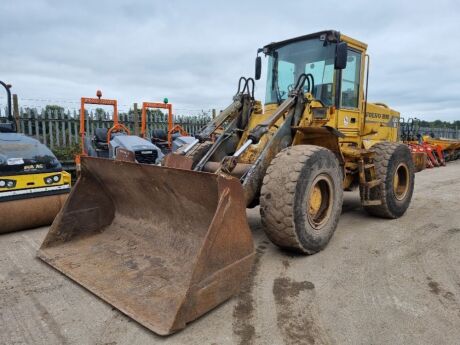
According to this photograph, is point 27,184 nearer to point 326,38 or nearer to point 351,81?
point 326,38

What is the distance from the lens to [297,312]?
2.81 meters

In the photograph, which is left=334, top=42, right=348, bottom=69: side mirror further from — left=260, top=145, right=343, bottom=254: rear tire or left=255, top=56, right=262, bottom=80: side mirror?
left=255, top=56, right=262, bottom=80: side mirror

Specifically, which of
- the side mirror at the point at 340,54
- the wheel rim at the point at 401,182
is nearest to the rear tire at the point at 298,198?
the side mirror at the point at 340,54

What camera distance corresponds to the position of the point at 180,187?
10.7ft

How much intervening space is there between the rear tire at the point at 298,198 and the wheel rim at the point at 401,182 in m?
2.14

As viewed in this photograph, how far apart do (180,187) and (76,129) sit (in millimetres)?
8055

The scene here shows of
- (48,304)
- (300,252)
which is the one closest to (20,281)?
(48,304)

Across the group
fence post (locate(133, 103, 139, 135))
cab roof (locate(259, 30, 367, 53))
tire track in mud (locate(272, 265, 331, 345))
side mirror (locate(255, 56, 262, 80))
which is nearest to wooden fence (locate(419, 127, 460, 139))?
fence post (locate(133, 103, 139, 135))

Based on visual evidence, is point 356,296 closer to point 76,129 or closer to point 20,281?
point 20,281

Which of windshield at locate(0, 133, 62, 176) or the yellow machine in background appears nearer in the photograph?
the yellow machine in background

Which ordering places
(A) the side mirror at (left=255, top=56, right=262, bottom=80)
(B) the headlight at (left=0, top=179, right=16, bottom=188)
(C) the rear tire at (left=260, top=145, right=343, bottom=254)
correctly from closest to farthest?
(C) the rear tire at (left=260, top=145, right=343, bottom=254)
(B) the headlight at (left=0, top=179, right=16, bottom=188)
(A) the side mirror at (left=255, top=56, right=262, bottom=80)

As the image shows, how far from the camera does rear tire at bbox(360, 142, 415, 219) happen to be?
205 inches

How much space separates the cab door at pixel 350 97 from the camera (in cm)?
505

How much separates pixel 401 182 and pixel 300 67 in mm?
2587
